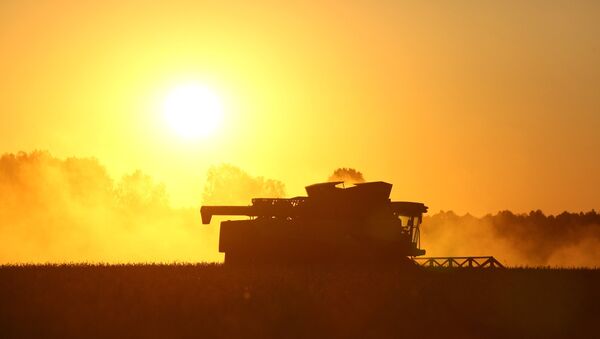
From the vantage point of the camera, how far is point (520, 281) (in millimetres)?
36812

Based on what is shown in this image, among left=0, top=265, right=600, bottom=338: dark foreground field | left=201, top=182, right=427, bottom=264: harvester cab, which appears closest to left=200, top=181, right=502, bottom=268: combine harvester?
left=201, top=182, right=427, bottom=264: harvester cab

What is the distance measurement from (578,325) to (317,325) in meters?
8.52

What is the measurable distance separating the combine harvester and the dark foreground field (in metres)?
3.65

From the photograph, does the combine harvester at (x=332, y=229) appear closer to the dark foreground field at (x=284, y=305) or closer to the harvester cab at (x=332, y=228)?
the harvester cab at (x=332, y=228)

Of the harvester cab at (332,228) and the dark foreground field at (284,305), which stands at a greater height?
the harvester cab at (332,228)

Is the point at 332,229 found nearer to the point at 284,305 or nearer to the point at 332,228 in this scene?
the point at 332,228

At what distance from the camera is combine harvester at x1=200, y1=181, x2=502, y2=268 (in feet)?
135

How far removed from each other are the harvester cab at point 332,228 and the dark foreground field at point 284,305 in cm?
368

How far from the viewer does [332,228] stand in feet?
136

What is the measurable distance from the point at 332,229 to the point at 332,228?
0.20 feet

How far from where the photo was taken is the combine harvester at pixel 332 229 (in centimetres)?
4125

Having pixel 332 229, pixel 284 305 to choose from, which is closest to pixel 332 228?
pixel 332 229

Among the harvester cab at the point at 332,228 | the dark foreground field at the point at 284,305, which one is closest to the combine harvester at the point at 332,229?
the harvester cab at the point at 332,228

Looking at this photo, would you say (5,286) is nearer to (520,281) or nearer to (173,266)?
(173,266)
